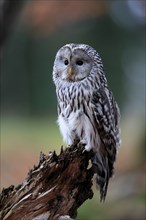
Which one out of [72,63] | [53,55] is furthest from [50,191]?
[53,55]

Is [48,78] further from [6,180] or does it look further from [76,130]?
[76,130]

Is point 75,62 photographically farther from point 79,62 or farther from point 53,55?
point 53,55

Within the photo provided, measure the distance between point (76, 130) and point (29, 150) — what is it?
24.5ft

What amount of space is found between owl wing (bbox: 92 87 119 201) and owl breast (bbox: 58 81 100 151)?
46 millimetres

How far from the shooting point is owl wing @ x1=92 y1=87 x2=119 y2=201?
4.93 meters

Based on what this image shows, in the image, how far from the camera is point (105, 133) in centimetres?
494

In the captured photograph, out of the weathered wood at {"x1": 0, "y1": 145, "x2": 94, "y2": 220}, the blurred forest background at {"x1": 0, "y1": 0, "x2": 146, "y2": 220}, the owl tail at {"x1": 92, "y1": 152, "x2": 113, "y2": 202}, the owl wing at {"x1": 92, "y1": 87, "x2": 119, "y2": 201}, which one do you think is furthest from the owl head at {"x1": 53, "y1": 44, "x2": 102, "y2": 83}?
the blurred forest background at {"x1": 0, "y1": 0, "x2": 146, "y2": 220}

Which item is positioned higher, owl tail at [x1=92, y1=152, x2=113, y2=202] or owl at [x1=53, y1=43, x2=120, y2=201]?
owl at [x1=53, y1=43, x2=120, y2=201]

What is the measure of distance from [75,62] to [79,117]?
0.41 meters

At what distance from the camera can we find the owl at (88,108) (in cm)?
491

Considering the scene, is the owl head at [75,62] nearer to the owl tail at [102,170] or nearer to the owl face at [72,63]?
the owl face at [72,63]

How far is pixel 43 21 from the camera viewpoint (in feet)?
54.6

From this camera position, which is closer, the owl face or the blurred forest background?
the owl face

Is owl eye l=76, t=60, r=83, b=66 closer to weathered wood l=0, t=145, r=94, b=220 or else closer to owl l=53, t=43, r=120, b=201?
owl l=53, t=43, r=120, b=201
